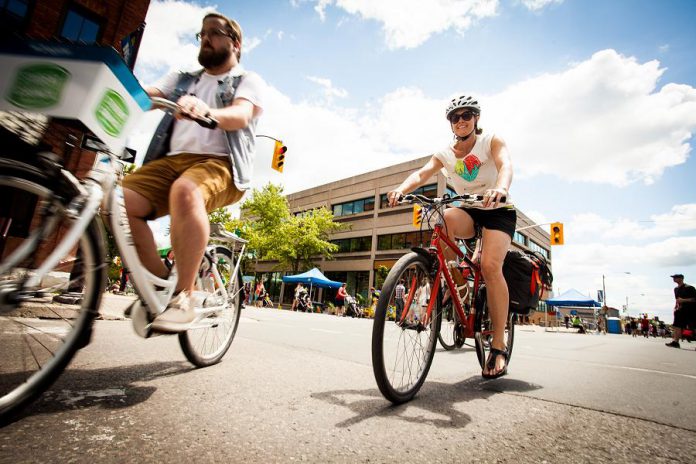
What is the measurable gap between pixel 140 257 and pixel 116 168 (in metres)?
0.49

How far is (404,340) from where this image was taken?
2156 millimetres

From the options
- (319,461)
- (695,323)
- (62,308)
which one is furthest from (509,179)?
(695,323)

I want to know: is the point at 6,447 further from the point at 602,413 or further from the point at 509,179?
the point at 509,179

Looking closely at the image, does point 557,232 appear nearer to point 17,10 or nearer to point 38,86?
Answer: point 38,86

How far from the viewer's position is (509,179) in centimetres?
256

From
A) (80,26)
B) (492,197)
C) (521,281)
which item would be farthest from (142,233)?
(80,26)

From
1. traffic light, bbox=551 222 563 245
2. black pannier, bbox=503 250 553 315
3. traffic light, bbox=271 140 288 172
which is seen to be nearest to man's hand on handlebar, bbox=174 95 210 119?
black pannier, bbox=503 250 553 315

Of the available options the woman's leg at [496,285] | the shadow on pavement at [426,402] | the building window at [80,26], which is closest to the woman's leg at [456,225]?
the woman's leg at [496,285]

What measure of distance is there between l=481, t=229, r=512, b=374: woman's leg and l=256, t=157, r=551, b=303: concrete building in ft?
89.3

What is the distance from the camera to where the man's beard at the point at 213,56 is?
2.14 metres

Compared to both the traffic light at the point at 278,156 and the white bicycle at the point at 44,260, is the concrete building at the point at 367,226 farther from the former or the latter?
the white bicycle at the point at 44,260

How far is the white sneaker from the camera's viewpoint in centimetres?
170

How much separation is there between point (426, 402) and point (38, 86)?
2.23 metres

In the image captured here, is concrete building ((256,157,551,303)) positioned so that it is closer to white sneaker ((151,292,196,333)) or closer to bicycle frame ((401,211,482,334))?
bicycle frame ((401,211,482,334))
